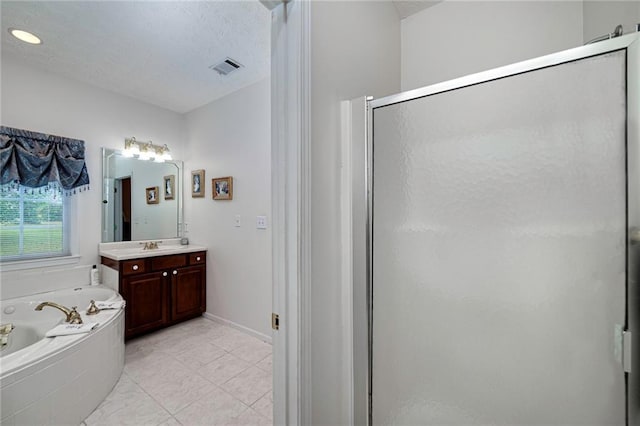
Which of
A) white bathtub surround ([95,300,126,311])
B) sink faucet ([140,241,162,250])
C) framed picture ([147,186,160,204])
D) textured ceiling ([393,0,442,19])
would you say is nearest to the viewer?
textured ceiling ([393,0,442,19])

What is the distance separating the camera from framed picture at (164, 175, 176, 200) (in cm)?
340

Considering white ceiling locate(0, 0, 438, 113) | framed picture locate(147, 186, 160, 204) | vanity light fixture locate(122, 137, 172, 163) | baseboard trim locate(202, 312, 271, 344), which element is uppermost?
white ceiling locate(0, 0, 438, 113)

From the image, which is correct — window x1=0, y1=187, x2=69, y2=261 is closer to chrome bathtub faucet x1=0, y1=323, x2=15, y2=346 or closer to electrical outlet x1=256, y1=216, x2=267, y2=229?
chrome bathtub faucet x1=0, y1=323, x2=15, y2=346

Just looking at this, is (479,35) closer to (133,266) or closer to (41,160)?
(133,266)

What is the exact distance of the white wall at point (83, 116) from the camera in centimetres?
232

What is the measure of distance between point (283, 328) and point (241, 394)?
1374 millimetres

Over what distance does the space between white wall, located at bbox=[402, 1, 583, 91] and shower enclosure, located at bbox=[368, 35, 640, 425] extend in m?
0.89

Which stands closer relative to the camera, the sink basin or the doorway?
the sink basin

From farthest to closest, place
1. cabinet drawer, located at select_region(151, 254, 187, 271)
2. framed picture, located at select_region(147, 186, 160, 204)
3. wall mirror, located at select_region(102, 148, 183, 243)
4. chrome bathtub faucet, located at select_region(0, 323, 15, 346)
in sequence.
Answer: framed picture, located at select_region(147, 186, 160, 204)
wall mirror, located at select_region(102, 148, 183, 243)
cabinet drawer, located at select_region(151, 254, 187, 271)
chrome bathtub faucet, located at select_region(0, 323, 15, 346)

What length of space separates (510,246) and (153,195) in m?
3.65

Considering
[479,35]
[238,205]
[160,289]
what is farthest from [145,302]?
[479,35]

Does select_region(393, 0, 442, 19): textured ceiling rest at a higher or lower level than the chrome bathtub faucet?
higher

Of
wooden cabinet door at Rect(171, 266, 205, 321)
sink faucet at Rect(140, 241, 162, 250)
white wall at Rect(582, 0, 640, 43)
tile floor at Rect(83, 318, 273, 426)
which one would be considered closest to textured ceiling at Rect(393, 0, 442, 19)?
white wall at Rect(582, 0, 640, 43)

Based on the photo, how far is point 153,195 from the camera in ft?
10.9
